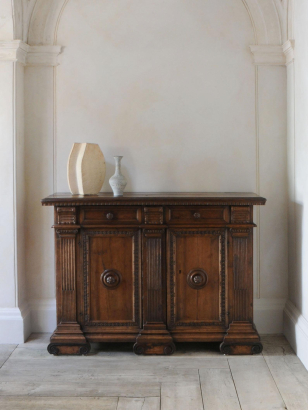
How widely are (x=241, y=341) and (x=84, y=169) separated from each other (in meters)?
Result: 1.72

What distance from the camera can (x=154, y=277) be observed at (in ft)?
10.7

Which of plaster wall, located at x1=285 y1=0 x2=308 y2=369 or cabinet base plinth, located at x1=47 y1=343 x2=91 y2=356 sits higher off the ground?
plaster wall, located at x1=285 y1=0 x2=308 y2=369

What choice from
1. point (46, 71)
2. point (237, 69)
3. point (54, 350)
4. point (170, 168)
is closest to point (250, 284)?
point (170, 168)

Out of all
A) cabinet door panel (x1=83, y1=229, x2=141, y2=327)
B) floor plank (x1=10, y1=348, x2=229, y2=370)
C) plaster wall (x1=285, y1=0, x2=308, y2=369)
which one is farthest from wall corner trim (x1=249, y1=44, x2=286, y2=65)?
floor plank (x1=10, y1=348, x2=229, y2=370)

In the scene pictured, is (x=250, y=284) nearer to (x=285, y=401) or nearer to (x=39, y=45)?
(x=285, y=401)

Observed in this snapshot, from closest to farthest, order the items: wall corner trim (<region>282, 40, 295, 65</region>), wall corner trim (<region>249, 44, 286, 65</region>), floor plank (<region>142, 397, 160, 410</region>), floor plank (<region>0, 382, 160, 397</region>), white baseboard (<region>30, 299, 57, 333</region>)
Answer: floor plank (<region>142, 397, 160, 410</region>), floor plank (<region>0, 382, 160, 397</region>), wall corner trim (<region>282, 40, 295, 65</region>), wall corner trim (<region>249, 44, 286, 65</region>), white baseboard (<region>30, 299, 57, 333</region>)

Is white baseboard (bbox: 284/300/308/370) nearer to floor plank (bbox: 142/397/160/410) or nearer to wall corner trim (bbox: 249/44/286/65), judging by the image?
floor plank (bbox: 142/397/160/410)

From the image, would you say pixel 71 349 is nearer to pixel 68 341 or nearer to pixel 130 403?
pixel 68 341

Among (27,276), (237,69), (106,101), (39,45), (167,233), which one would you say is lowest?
(27,276)

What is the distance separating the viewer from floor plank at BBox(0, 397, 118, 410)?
8.36ft

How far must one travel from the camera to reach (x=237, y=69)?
3.69m

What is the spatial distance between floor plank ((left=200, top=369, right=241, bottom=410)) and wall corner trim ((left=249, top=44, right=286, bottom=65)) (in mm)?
2423

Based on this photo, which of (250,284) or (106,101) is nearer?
(250,284)

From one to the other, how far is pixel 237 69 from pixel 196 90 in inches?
14.9
